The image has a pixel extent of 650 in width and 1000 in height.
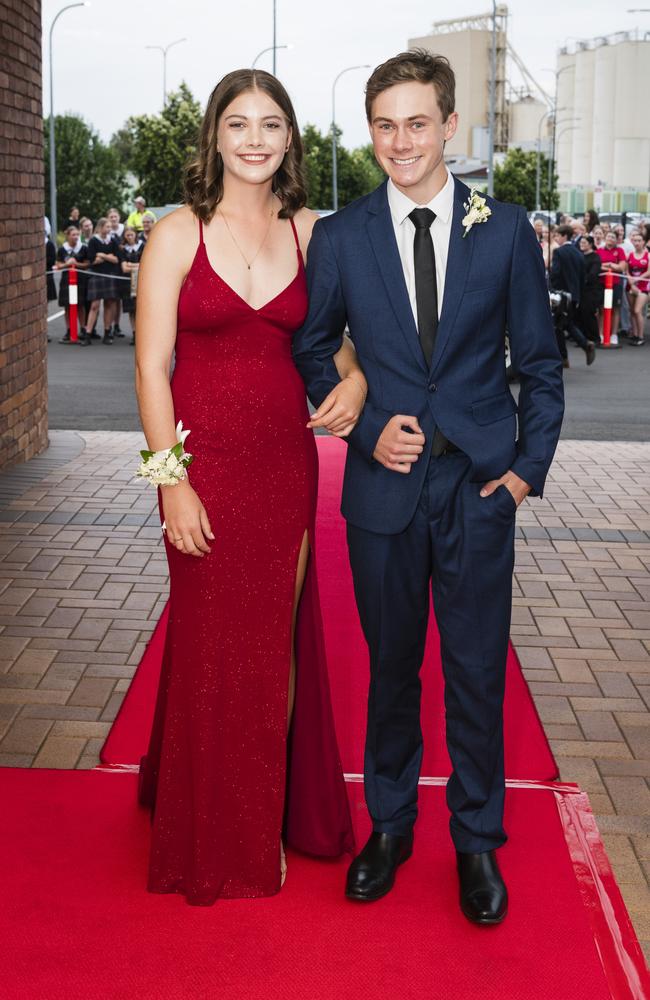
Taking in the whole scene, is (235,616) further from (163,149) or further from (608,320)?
(163,149)

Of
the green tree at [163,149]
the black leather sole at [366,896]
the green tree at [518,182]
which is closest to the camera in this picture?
the black leather sole at [366,896]

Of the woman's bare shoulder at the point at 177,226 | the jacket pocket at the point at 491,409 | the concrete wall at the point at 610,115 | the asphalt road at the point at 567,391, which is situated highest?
the concrete wall at the point at 610,115

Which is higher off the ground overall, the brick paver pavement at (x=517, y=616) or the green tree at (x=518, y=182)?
the green tree at (x=518, y=182)

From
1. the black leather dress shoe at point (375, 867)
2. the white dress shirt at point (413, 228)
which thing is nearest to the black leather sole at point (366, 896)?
the black leather dress shoe at point (375, 867)

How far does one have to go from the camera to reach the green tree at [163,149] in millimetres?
54875

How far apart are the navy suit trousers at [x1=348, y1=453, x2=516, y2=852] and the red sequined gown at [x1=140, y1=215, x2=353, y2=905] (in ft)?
0.76

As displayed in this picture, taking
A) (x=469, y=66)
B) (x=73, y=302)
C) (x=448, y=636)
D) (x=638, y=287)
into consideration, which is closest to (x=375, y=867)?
(x=448, y=636)

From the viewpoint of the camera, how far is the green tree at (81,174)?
62.8 meters

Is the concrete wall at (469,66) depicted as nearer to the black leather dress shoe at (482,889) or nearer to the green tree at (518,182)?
the green tree at (518,182)

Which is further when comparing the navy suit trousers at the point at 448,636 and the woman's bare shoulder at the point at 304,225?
the woman's bare shoulder at the point at 304,225

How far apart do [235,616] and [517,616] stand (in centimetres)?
284

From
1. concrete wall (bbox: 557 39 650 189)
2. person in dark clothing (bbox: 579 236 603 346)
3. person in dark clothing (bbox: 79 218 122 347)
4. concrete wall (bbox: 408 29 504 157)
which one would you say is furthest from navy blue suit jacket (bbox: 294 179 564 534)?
concrete wall (bbox: 408 29 504 157)

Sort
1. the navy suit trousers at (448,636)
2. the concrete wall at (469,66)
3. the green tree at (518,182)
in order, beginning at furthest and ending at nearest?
the concrete wall at (469,66) < the green tree at (518,182) < the navy suit trousers at (448,636)

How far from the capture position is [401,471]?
3.05m
